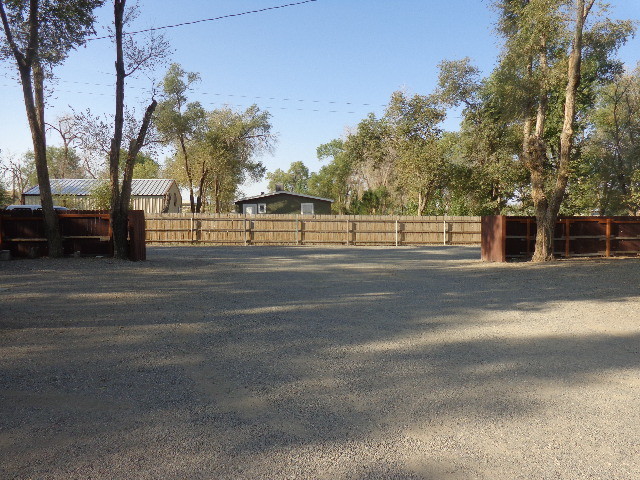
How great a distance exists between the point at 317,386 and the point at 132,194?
39663mm

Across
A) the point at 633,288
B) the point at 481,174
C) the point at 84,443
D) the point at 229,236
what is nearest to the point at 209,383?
the point at 84,443

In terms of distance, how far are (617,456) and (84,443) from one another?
359 centimetres

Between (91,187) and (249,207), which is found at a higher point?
(91,187)

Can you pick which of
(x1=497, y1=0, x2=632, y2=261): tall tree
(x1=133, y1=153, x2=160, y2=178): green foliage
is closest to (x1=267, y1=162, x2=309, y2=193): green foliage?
(x1=133, y1=153, x2=160, y2=178): green foliage

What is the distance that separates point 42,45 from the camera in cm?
1702

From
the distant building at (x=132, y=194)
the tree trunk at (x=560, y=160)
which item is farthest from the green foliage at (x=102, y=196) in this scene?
the tree trunk at (x=560, y=160)

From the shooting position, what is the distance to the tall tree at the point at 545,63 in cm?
1708

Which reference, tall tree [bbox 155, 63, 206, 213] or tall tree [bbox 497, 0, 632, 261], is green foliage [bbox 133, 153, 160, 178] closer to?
tall tree [bbox 155, 63, 206, 213]

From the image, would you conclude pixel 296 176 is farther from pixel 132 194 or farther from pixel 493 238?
pixel 493 238

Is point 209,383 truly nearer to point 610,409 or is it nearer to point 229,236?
point 610,409

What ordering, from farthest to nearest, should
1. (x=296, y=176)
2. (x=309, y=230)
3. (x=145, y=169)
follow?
1. (x=296, y=176)
2. (x=145, y=169)
3. (x=309, y=230)

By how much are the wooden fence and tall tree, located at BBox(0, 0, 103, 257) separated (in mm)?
12713

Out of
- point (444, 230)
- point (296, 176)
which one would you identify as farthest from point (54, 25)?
point (296, 176)

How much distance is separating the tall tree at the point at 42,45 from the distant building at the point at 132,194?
66.4ft
